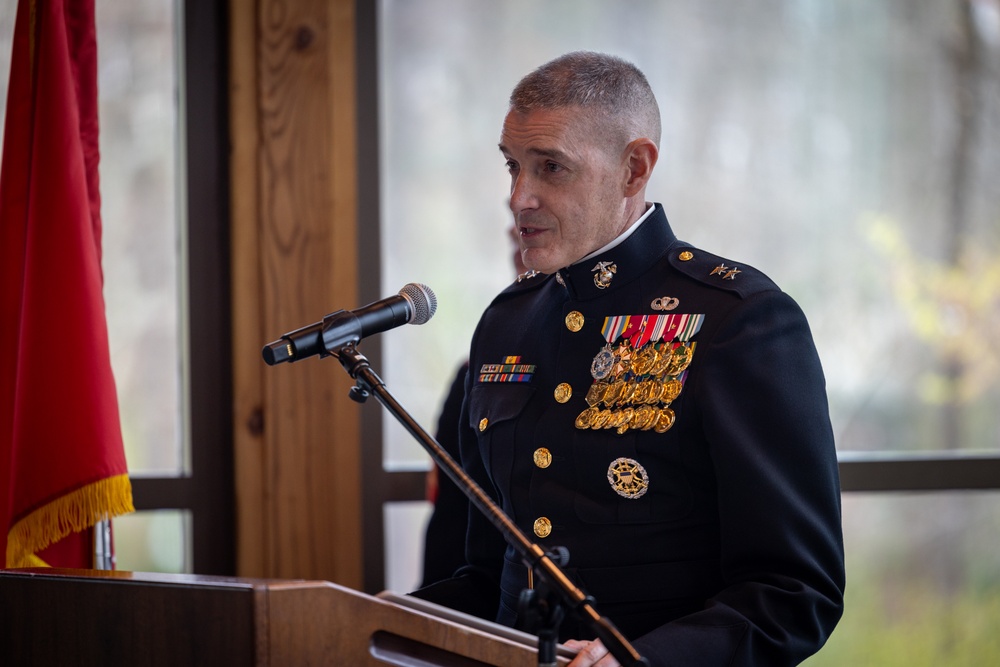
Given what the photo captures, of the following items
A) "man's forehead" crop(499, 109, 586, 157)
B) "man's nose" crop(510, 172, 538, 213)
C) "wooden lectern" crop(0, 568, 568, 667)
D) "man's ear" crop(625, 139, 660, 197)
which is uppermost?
"man's forehead" crop(499, 109, 586, 157)

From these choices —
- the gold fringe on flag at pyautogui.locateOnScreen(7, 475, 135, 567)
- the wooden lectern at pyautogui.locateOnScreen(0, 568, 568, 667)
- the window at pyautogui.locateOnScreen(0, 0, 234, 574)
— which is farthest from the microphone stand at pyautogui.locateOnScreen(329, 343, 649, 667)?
the window at pyautogui.locateOnScreen(0, 0, 234, 574)

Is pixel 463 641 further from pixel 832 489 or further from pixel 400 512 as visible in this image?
pixel 400 512

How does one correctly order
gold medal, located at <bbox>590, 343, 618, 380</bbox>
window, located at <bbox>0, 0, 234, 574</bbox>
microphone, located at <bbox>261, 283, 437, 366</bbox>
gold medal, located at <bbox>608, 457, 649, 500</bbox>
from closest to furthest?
1. microphone, located at <bbox>261, 283, 437, 366</bbox>
2. gold medal, located at <bbox>608, 457, 649, 500</bbox>
3. gold medal, located at <bbox>590, 343, 618, 380</bbox>
4. window, located at <bbox>0, 0, 234, 574</bbox>

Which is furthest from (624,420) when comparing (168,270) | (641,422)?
(168,270)

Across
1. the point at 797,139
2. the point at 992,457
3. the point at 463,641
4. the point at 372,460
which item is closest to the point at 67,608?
the point at 463,641

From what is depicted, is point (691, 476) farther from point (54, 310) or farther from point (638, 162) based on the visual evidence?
point (54, 310)

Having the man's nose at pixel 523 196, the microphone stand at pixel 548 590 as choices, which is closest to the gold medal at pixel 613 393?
the man's nose at pixel 523 196

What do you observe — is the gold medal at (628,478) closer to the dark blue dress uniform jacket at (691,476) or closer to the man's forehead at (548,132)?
the dark blue dress uniform jacket at (691,476)

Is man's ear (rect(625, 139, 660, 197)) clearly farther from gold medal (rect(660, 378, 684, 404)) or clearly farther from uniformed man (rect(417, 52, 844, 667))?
gold medal (rect(660, 378, 684, 404))

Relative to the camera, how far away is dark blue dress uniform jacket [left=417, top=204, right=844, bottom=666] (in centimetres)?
122

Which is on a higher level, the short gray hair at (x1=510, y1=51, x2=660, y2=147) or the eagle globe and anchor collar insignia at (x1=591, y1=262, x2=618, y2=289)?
the short gray hair at (x1=510, y1=51, x2=660, y2=147)

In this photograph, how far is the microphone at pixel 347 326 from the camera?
1.11 m

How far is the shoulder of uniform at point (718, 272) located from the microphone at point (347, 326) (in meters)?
0.43

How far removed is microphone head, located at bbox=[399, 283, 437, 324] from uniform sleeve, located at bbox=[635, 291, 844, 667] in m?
0.37
